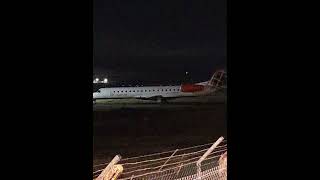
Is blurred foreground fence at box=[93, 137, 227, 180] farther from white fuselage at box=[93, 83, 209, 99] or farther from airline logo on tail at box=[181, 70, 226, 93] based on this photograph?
white fuselage at box=[93, 83, 209, 99]

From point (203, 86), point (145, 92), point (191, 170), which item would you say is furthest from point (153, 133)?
point (145, 92)

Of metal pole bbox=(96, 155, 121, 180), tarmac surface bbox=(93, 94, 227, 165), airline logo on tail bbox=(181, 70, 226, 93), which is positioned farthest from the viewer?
airline logo on tail bbox=(181, 70, 226, 93)

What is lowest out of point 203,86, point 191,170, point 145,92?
point 191,170

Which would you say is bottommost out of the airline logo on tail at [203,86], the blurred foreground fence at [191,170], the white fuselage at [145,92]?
the blurred foreground fence at [191,170]

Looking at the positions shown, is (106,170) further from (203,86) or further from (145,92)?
(145,92)

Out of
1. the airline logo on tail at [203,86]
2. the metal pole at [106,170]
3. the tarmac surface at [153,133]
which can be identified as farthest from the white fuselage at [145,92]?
the metal pole at [106,170]

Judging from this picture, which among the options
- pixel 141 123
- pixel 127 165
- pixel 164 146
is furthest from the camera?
pixel 141 123

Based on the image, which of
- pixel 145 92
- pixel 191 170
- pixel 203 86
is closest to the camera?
pixel 191 170

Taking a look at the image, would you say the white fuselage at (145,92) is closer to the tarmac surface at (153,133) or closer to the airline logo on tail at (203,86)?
the airline logo on tail at (203,86)

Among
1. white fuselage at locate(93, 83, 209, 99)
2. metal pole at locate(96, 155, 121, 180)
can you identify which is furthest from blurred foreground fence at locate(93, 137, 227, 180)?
white fuselage at locate(93, 83, 209, 99)
